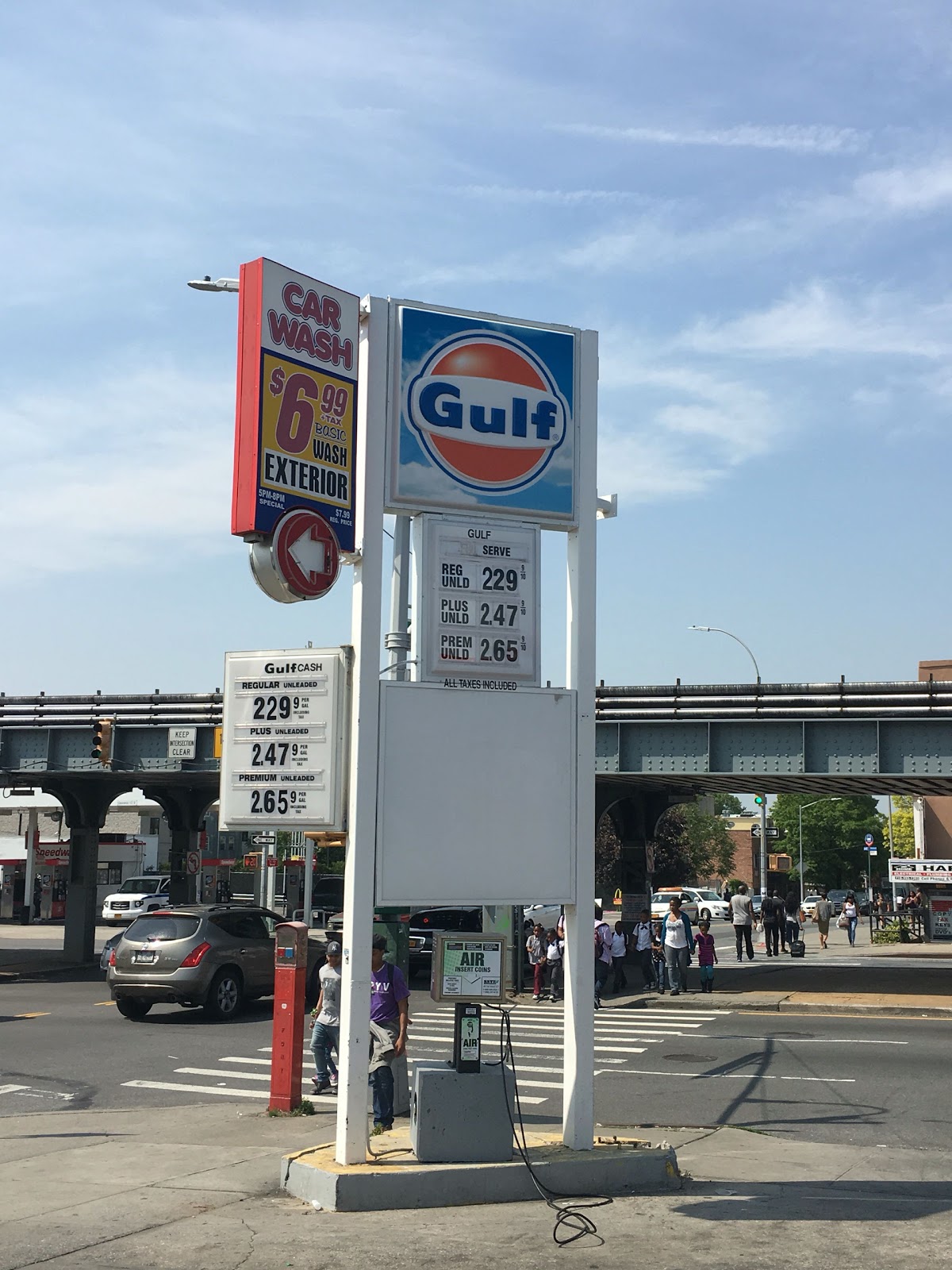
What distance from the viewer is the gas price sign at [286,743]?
357 inches

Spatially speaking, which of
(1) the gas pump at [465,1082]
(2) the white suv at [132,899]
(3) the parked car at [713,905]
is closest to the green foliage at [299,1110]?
(1) the gas pump at [465,1082]

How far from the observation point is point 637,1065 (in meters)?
16.2

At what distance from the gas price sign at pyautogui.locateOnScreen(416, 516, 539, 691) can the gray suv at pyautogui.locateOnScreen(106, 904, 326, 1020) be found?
11.3m

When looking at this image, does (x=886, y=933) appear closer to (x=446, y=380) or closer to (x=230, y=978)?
(x=230, y=978)

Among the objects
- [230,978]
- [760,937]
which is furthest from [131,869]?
[230,978]

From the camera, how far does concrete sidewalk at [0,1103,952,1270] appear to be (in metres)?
7.36

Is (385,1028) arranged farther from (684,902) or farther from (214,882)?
(214,882)

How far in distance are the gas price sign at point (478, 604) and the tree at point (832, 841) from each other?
99734 mm

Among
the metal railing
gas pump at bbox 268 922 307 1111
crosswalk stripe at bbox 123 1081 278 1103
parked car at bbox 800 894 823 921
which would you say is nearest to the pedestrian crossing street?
crosswalk stripe at bbox 123 1081 278 1103

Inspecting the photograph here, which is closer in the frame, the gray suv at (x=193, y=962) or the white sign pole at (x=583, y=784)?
the white sign pole at (x=583, y=784)

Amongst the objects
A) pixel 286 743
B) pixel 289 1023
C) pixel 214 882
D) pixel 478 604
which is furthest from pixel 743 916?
pixel 214 882

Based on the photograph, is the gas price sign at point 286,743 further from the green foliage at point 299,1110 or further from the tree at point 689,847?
the tree at point 689,847

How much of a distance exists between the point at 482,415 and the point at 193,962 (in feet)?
43.1

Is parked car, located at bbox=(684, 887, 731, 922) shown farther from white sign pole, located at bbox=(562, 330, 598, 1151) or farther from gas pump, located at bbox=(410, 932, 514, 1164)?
gas pump, located at bbox=(410, 932, 514, 1164)
